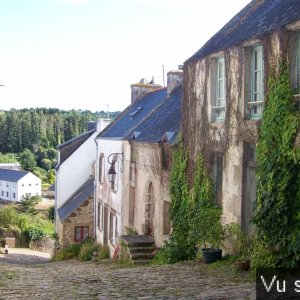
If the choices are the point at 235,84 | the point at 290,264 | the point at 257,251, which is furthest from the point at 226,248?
the point at 235,84

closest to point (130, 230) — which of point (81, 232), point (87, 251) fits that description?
point (87, 251)

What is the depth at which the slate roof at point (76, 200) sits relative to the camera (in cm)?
2909

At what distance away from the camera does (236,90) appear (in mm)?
12266

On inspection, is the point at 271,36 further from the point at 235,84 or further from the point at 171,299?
the point at 171,299

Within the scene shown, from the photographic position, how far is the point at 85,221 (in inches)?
1144

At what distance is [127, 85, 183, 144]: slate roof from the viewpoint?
17.4m

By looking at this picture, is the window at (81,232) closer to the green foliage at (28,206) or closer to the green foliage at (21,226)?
the green foliage at (21,226)

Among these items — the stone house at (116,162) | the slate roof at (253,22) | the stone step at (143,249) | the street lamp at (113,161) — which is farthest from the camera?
the street lamp at (113,161)

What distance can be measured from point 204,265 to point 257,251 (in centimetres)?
258

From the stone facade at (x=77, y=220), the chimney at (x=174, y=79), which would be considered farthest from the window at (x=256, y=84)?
the stone facade at (x=77, y=220)

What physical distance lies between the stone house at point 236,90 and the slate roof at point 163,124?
6.60 feet

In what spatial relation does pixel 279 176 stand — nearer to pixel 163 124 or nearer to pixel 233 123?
pixel 233 123

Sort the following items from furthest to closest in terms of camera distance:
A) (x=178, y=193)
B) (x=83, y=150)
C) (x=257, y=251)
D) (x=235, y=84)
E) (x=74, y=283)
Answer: (x=83, y=150), (x=178, y=193), (x=235, y=84), (x=74, y=283), (x=257, y=251)

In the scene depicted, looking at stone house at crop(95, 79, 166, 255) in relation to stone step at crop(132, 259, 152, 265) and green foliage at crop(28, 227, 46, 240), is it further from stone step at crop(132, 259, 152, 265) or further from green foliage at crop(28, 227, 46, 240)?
green foliage at crop(28, 227, 46, 240)
